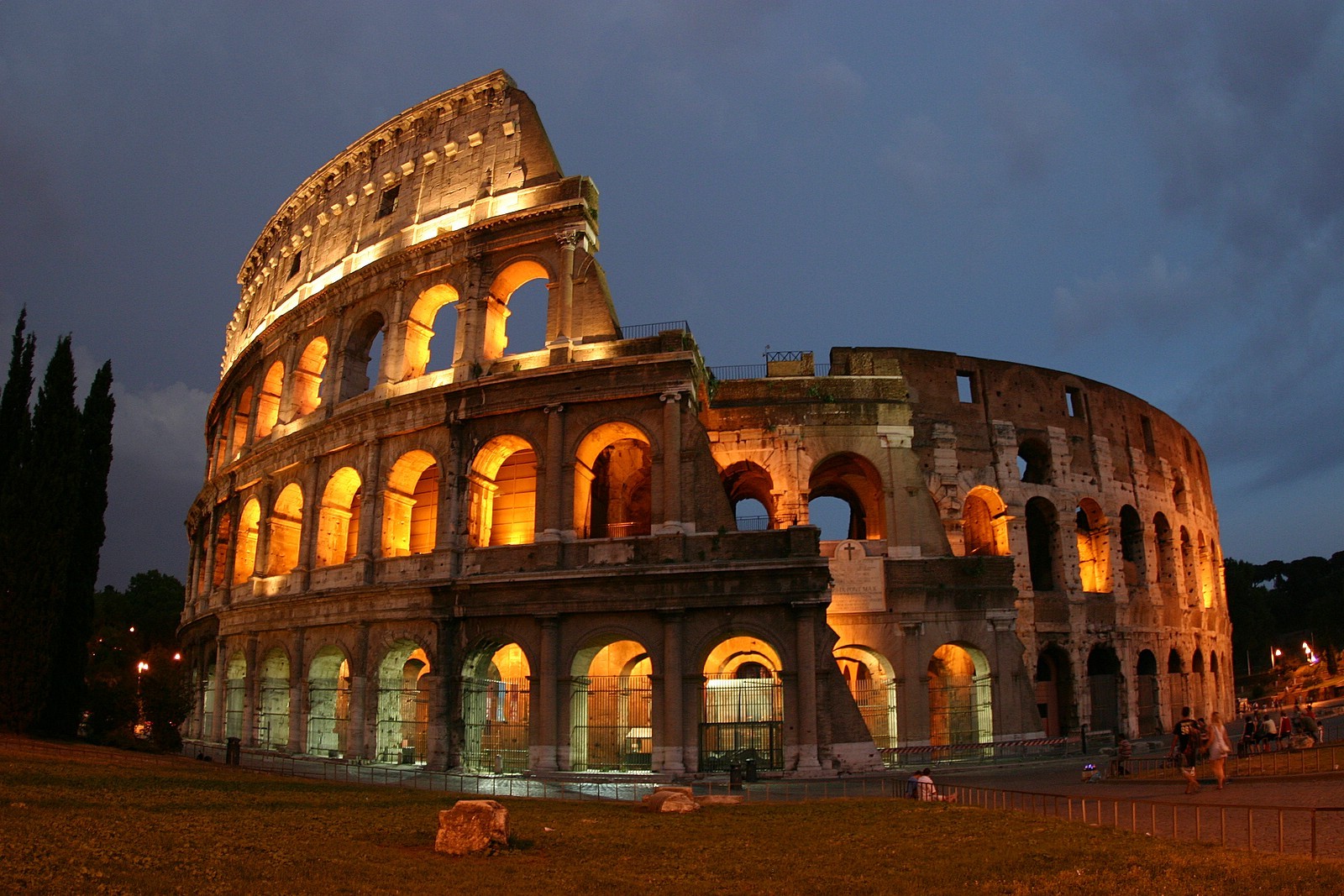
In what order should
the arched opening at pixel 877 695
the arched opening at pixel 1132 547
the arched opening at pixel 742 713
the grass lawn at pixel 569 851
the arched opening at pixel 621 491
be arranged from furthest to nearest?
the arched opening at pixel 1132 547
the arched opening at pixel 621 491
the arched opening at pixel 877 695
the arched opening at pixel 742 713
the grass lawn at pixel 569 851

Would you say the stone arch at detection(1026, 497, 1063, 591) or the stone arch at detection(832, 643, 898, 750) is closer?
the stone arch at detection(832, 643, 898, 750)

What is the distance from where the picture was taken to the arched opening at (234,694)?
26.2 m

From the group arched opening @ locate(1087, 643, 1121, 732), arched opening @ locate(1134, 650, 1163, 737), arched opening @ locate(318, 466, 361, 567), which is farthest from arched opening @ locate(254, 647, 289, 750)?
arched opening @ locate(1134, 650, 1163, 737)

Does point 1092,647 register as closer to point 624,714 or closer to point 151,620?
point 624,714

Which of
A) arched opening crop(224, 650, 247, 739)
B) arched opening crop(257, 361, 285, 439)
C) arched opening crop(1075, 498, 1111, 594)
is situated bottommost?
arched opening crop(224, 650, 247, 739)

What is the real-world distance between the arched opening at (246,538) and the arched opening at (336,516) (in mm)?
4371

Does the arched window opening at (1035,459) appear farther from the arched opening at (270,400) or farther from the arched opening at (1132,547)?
the arched opening at (270,400)

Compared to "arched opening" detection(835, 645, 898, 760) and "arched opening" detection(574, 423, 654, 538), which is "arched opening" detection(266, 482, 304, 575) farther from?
"arched opening" detection(835, 645, 898, 760)

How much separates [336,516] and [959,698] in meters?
16.7

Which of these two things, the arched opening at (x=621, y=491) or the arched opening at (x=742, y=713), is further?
the arched opening at (x=621, y=491)

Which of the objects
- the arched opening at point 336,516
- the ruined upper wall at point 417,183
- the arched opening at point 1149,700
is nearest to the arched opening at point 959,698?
the arched opening at point 1149,700

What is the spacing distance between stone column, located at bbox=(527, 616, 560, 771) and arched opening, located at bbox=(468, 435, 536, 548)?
2.64 metres

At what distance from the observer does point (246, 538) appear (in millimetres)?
28031

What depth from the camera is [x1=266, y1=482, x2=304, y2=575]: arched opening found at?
25562mm
